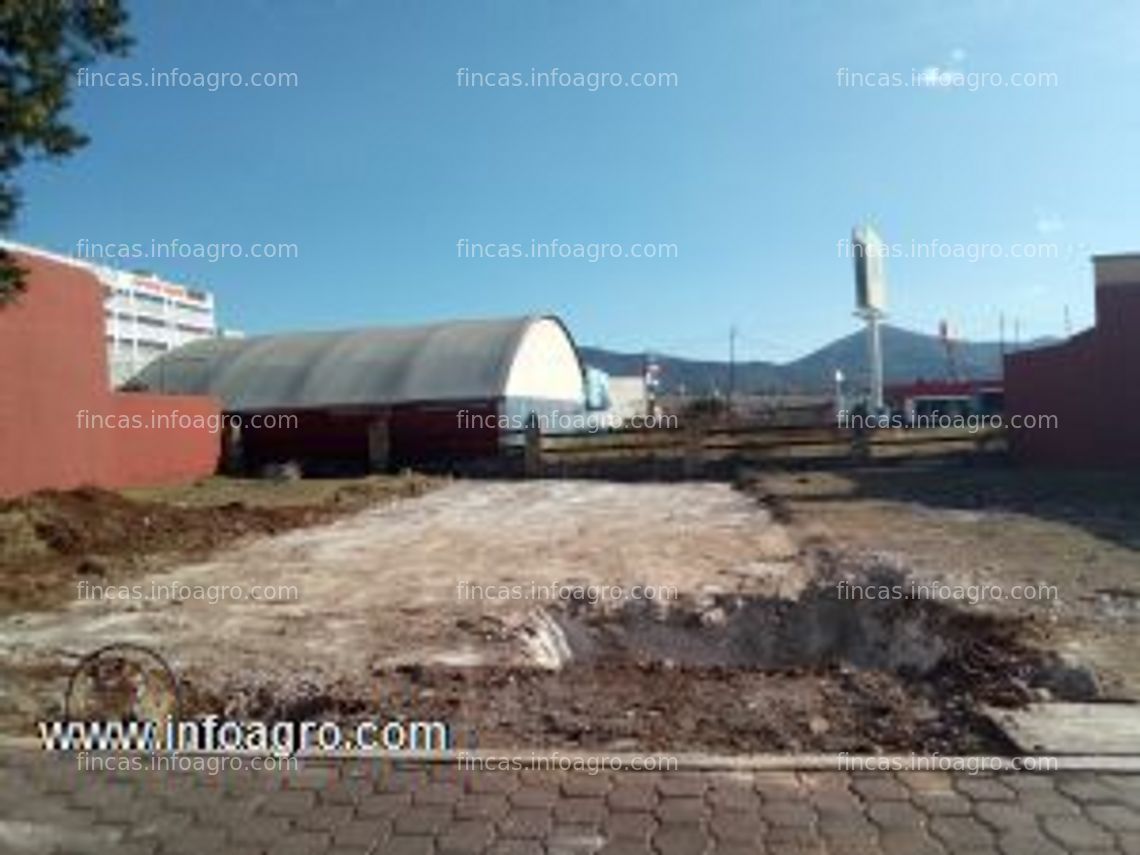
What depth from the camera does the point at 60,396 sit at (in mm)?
21000

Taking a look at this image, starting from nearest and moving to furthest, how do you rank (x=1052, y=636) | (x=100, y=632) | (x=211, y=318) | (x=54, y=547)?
(x=1052, y=636), (x=100, y=632), (x=54, y=547), (x=211, y=318)

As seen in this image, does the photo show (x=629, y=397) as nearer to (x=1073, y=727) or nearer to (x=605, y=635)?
(x=605, y=635)

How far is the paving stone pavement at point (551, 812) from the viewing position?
4.73 metres

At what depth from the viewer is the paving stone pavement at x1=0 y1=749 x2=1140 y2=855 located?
15.5 feet

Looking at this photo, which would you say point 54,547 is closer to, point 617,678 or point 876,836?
point 617,678

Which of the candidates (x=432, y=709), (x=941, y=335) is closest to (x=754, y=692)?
(x=432, y=709)

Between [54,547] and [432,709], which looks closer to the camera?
[432,709]

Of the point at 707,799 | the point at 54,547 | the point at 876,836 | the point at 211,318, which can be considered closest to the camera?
the point at 876,836

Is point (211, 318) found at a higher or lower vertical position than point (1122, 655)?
higher

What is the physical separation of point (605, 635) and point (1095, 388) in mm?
15585

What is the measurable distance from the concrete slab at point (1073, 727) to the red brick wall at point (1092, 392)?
1675cm

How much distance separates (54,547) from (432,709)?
9.61 metres

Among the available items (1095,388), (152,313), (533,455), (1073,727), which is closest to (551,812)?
(1073,727)

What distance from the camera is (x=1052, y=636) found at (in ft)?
26.4
